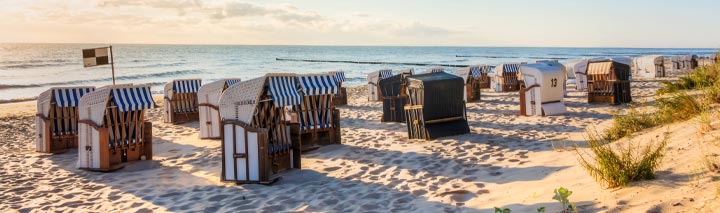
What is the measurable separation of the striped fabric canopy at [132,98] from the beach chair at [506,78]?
16.8 meters

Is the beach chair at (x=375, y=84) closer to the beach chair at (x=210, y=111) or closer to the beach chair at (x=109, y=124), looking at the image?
the beach chair at (x=210, y=111)

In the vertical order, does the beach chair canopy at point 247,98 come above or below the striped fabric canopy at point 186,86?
below

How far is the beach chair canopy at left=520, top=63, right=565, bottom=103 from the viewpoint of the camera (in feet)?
44.0

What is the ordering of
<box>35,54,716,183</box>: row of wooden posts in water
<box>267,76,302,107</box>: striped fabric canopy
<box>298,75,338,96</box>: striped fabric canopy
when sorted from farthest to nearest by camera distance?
<box>298,75,338,96</box>: striped fabric canopy
<box>267,76,302,107</box>: striped fabric canopy
<box>35,54,716,183</box>: row of wooden posts in water

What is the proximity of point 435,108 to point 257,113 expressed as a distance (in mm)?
4267

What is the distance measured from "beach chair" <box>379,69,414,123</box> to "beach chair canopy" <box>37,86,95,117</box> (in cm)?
693

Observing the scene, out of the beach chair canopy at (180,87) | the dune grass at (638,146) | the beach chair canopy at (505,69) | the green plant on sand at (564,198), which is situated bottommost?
the green plant on sand at (564,198)

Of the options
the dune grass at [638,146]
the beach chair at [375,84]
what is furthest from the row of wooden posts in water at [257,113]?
the beach chair at [375,84]

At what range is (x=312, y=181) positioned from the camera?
7605mm

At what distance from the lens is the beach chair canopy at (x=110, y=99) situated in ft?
28.5

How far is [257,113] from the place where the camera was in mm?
7656

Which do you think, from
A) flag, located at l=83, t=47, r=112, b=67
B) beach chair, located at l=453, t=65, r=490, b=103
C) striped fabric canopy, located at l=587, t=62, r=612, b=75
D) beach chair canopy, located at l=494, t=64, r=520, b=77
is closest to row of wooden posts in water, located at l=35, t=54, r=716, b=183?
striped fabric canopy, located at l=587, t=62, r=612, b=75

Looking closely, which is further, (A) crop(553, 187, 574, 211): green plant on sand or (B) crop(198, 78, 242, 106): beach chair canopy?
(B) crop(198, 78, 242, 106): beach chair canopy

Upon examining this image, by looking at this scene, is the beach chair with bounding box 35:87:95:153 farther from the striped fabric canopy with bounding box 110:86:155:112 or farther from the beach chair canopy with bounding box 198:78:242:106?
the beach chair canopy with bounding box 198:78:242:106
